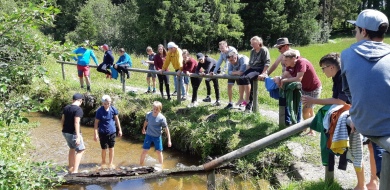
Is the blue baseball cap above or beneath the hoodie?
above

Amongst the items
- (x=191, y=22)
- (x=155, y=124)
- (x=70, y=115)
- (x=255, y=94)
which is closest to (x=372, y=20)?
(x=255, y=94)

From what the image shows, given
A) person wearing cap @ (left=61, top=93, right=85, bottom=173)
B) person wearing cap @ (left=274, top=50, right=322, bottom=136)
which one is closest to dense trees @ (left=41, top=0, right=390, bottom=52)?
person wearing cap @ (left=61, top=93, right=85, bottom=173)

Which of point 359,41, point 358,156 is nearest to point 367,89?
point 359,41

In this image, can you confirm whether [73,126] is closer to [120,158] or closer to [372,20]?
[120,158]

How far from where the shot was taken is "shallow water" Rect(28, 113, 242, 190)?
745 cm

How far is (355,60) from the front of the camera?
2668mm

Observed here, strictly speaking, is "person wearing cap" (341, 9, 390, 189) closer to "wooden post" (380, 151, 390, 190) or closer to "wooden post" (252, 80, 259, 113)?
"wooden post" (380, 151, 390, 190)

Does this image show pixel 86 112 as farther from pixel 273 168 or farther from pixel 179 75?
pixel 273 168

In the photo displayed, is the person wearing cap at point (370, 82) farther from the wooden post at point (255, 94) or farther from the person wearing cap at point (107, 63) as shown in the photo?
the person wearing cap at point (107, 63)

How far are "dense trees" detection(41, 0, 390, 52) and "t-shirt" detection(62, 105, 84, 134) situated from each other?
1411 inches

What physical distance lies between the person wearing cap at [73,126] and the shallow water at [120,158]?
22.0 inches

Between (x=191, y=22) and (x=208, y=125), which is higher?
(x=191, y=22)

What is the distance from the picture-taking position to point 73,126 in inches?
301

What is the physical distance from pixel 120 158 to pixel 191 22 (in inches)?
1409
